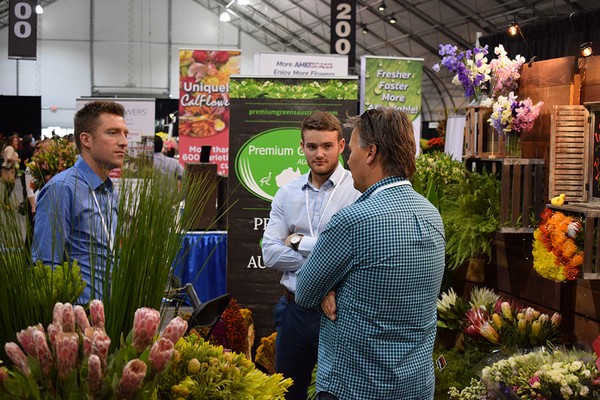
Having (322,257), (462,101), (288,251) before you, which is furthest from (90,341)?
(462,101)

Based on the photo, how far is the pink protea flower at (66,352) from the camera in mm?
1125

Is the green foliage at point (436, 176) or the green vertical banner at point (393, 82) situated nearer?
the green foliage at point (436, 176)

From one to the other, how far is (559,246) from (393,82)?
6166 mm

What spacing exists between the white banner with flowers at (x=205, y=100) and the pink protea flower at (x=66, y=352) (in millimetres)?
8065

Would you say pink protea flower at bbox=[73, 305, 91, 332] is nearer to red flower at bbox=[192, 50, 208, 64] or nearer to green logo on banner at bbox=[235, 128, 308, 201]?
green logo on banner at bbox=[235, 128, 308, 201]

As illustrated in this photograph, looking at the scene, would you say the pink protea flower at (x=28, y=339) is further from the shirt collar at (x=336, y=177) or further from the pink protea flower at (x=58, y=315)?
the shirt collar at (x=336, y=177)

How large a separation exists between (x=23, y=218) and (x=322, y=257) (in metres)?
0.87

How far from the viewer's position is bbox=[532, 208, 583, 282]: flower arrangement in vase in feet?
10.8

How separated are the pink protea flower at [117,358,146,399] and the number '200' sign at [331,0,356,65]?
11526 mm

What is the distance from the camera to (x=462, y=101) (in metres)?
26.2

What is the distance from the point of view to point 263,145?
526 centimetres

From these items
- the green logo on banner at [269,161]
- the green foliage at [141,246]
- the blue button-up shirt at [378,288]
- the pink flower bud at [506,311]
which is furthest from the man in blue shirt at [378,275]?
the green logo on banner at [269,161]

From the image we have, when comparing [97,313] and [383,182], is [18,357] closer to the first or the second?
[97,313]

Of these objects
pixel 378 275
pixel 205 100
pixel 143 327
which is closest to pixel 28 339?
pixel 143 327
